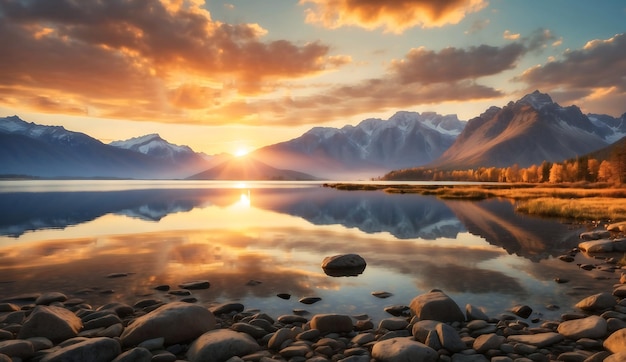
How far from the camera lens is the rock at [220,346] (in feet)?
38.2

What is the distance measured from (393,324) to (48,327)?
40.5 feet

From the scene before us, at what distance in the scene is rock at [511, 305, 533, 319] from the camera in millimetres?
16031

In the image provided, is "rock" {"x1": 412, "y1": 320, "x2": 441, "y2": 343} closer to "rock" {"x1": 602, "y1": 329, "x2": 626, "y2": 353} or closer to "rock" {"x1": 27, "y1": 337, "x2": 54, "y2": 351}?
"rock" {"x1": 602, "y1": 329, "x2": 626, "y2": 353}

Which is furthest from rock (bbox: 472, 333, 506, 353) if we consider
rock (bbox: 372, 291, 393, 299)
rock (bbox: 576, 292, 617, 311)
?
rock (bbox: 576, 292, 617, 311)

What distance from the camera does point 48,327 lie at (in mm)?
13094

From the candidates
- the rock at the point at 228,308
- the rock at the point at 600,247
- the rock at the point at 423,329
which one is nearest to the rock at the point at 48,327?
the rock at the point at 228,308

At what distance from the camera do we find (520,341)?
12.9 meters

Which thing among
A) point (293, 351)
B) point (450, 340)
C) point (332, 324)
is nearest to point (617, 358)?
point (450, 340)

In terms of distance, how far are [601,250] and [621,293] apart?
45.4 feet

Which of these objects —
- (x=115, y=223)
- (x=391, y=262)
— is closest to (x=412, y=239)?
(x=391, y=262)

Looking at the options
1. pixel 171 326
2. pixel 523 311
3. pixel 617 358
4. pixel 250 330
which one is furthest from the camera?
pixel 523 311

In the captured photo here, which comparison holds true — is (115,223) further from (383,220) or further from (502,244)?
(502,244)

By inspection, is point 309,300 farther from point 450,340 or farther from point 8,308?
point 8,308

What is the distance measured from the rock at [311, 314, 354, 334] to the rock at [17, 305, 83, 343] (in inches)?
337
